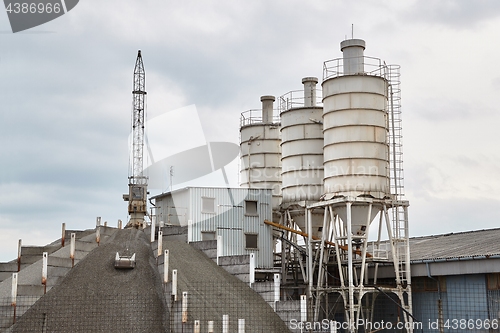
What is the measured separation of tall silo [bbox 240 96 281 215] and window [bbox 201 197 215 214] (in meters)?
8.84

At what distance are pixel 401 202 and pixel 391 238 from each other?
91.1 inches

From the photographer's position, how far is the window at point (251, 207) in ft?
142

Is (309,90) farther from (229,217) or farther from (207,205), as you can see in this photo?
(207,205)

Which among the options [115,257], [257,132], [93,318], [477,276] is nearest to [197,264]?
[115,257]

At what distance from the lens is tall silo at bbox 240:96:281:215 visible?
5100 cm

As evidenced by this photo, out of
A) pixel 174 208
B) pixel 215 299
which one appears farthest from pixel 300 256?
pixel 215 299

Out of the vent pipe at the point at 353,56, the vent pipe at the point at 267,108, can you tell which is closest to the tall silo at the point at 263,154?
the vent pipe at the point at 267,108

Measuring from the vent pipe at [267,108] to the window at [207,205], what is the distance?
38.8 ft

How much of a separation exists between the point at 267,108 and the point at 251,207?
11822mm

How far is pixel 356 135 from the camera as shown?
1515 inches

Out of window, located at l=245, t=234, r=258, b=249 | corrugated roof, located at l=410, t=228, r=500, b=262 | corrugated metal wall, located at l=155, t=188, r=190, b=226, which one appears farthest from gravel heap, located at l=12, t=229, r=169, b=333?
corrugated roof, located at l=410, t=228, r=500, b=262

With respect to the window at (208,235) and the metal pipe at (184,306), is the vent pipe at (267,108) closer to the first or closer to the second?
the window at (208,235)

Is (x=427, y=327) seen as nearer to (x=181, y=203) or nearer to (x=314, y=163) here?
(x=314, y=163)

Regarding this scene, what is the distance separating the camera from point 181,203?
42.9 metres
